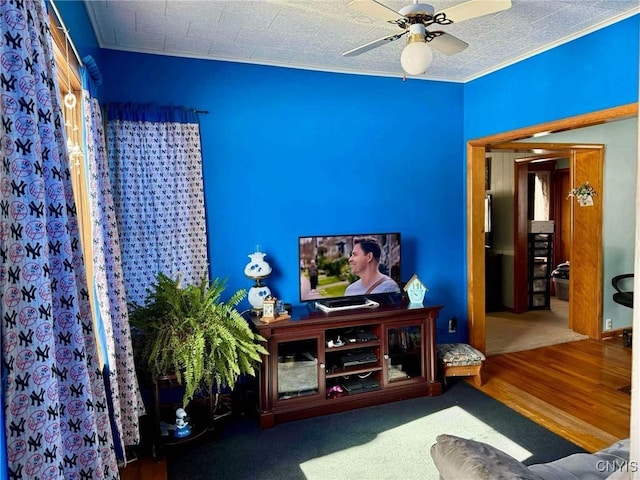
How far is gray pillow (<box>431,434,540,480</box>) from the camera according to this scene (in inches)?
51.7

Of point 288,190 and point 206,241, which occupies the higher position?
point 288,190

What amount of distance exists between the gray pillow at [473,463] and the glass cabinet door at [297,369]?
1738 mm

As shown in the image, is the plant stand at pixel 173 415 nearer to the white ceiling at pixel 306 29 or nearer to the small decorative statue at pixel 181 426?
the small decorative statue at pixel 181 426

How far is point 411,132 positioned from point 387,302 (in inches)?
60.5

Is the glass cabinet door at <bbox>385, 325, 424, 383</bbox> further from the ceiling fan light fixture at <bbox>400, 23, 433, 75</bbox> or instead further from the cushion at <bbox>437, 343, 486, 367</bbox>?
the ceiling fan light fixture at <bbox>400, 23, 433, 75</bbox>

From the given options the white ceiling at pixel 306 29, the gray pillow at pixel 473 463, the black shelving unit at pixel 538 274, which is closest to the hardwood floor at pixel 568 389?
the black shelving unit at pixel 538 274

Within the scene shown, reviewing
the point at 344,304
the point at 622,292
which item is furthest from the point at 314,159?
the point at 622,292

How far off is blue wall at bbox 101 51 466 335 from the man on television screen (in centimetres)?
25

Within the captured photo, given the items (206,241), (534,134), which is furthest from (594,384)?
(206,241)

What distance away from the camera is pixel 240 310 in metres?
3.53

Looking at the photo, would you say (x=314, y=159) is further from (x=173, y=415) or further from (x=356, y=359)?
(x=173, y=415)

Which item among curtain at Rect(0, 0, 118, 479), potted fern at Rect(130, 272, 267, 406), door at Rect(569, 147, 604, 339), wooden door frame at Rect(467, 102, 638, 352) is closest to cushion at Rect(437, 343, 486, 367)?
wooden door frame at Rect(467, 102, 638, 352)

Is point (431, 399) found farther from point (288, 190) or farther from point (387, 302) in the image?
point (288, 190)

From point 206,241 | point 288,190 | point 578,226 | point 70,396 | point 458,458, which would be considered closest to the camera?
point 70,396
